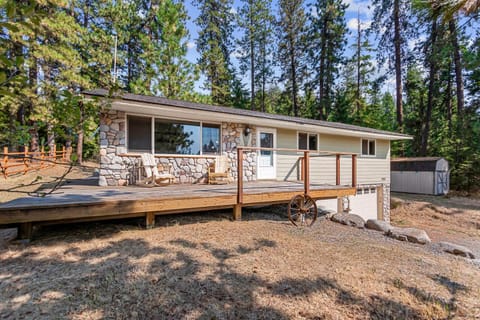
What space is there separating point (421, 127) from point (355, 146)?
12400 mm

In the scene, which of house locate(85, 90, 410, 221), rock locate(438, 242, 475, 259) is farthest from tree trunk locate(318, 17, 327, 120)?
rock locate(438, 242, 475, 259)

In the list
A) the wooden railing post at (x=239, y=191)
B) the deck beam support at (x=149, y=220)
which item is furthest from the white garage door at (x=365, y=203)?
the deck beam support at (x=149, y=220)

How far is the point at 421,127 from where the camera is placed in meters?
18.9

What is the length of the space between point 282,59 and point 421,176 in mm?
13767

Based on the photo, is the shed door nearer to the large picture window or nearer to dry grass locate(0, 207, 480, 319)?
dry grass locate(0, 207, 480, 319)

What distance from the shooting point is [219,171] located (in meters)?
7.56

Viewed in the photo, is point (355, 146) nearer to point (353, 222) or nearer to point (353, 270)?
point (353, 222)

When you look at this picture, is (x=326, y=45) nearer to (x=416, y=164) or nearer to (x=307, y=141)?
(x=416, y=164)

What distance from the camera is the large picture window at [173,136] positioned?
21.7 ft

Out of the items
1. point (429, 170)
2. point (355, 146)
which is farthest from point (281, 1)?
point (429, 170)

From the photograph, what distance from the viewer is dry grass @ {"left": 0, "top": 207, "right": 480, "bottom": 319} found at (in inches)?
98.4

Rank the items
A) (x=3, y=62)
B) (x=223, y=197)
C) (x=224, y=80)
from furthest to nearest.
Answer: (x=224, y=80) → (x=223, y=197) → (x=3, y=62)

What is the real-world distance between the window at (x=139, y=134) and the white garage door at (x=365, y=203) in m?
8.23

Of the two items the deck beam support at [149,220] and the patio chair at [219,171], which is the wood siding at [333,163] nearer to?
the patio chair at [219,171]
